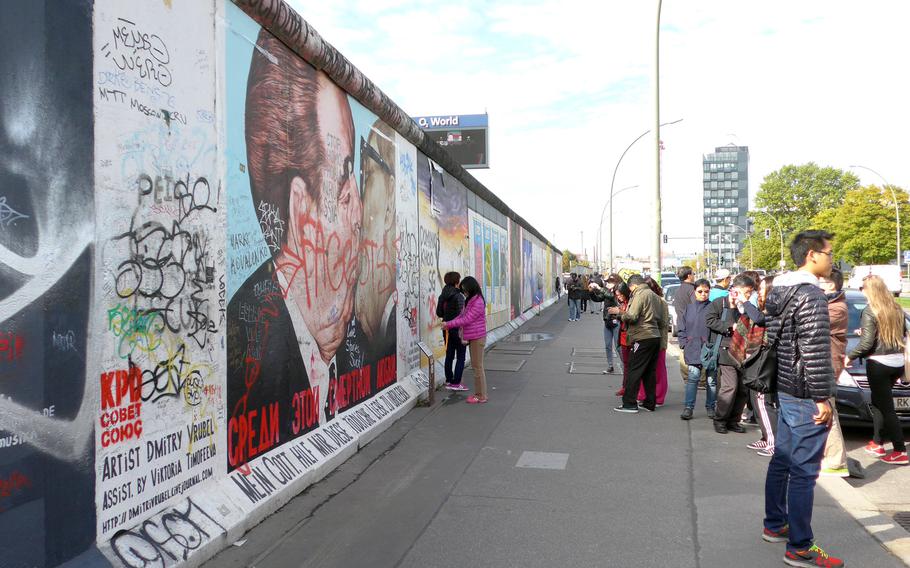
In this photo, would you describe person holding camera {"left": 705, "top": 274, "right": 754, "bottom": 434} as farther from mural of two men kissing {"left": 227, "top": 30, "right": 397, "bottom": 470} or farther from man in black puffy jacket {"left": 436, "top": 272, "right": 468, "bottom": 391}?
mural of two men kissing {"left": 227, "top": 30, "right": 397, "bottom": 470}

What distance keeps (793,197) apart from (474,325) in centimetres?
8868

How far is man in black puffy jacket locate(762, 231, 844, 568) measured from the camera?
13.3 feet

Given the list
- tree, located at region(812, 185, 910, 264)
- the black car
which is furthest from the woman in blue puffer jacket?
tree, located at region(812, 185, 910, 264)

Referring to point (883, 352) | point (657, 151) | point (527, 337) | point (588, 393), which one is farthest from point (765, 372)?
point (527, 337)

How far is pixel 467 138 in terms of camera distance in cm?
3206

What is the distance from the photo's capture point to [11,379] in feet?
9.25

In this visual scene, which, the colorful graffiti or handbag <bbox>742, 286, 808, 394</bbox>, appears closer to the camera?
the colorful graffiti

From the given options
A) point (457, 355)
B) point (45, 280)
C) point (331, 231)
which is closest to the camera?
point (45, 280)

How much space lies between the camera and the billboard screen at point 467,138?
31.7 meters

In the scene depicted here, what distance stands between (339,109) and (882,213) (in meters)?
65.1

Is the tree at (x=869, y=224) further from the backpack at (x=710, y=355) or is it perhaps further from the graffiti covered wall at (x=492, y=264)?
Answer: the backpack at (x=710, y=355)

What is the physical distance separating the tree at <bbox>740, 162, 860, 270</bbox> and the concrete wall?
87.7 metres

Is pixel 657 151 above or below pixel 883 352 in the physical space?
above

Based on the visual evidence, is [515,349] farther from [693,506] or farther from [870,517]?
[870,517]
